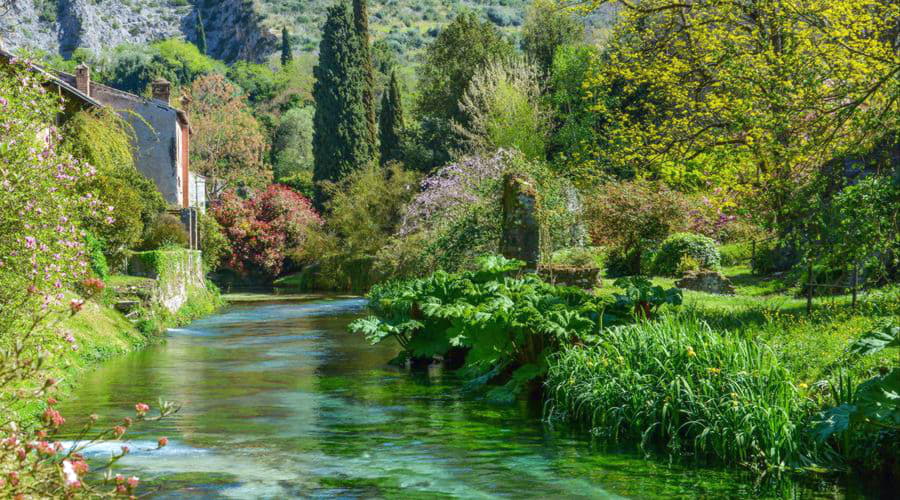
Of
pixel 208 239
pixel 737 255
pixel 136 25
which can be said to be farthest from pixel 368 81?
pixel 136 25

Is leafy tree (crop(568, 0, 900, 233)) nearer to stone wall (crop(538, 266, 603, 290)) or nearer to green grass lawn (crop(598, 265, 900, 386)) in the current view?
green grass lawn (crop(598, 265, 900, 386))

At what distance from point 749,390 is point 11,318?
8.62 meters

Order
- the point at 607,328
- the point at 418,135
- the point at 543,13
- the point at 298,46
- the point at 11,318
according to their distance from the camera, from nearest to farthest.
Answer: the point at 11,318, the point at 607,328, the point at 418,135, the point at 543,13, the point at 298,46

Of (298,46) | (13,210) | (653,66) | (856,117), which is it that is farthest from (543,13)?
(298,46)

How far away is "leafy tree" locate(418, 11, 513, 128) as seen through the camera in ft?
168

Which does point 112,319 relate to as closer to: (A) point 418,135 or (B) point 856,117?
(B) point 856,117

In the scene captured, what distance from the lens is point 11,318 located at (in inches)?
441

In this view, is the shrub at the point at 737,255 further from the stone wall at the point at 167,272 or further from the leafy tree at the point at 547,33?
the leafy tree at the point at 547,33

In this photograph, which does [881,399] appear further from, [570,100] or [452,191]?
[570,100]

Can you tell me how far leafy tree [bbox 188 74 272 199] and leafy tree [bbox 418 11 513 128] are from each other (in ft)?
35.2

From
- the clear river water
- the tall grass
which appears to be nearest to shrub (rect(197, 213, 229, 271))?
the clear river water

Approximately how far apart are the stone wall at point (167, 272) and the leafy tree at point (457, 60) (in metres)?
22.7

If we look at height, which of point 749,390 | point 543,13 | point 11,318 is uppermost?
point 543,13

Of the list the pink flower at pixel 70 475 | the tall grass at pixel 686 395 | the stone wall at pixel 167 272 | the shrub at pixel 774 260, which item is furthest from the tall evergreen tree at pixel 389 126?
the pink flower at pixel 70 475
